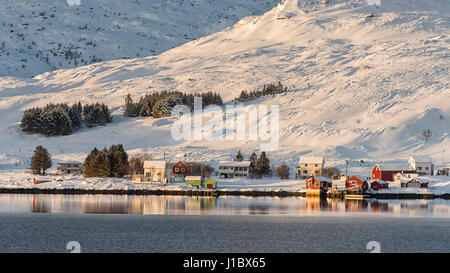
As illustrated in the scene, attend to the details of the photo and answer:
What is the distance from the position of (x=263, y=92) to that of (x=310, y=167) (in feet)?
174

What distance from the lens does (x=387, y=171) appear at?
11162cm

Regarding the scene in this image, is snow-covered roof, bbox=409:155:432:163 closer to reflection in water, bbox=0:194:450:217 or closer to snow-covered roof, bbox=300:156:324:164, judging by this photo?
snow-covered roof, bbox=300:156:324:164

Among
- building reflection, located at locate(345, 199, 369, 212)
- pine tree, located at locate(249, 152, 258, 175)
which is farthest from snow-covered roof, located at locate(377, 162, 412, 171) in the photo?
pine tree, located at locate(249, 152, 258, 175)

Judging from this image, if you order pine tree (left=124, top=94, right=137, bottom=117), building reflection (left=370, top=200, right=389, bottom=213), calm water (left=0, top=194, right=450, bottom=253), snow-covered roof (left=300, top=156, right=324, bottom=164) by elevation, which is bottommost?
calm water (left=0, top=194, right=450, bottom=253)

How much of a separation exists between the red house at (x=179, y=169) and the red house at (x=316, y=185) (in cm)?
1833

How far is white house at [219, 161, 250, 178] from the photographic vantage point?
371ft

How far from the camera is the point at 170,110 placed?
157 metres

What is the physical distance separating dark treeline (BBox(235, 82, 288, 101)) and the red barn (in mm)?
52759

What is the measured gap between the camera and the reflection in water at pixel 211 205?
82125 millimetres

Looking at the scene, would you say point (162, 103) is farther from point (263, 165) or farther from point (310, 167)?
point (310, 167)
